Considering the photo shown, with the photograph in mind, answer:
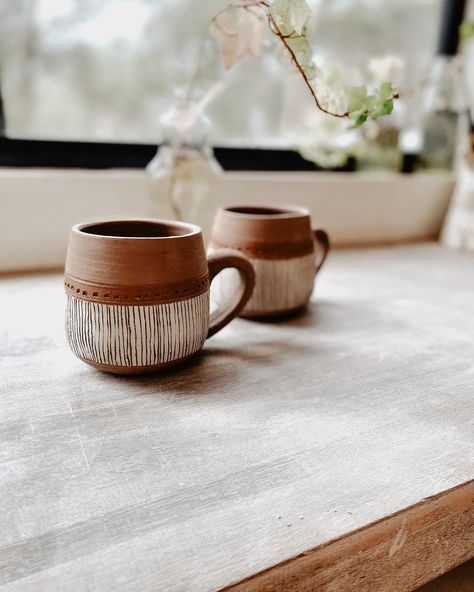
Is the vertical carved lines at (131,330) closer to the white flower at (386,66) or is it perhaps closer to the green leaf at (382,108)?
the green leaf at (382,108)

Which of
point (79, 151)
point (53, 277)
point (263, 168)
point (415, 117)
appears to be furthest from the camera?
point (415, 117)

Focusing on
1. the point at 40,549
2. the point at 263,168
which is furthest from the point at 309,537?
the point at 263,168

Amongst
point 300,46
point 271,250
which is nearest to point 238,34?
point 300,46

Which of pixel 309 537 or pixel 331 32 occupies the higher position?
pixel 331 32

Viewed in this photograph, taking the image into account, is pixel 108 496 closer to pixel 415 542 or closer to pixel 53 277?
pixel 415 542

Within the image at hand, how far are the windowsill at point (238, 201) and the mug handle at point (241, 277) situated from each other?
31cm

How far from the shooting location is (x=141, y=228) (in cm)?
51

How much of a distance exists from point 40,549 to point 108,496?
0.16ft

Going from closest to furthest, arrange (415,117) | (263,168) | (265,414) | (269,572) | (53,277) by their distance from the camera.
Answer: (269,572)
(265,414)
(53,277)
(263,168)
(415,117)

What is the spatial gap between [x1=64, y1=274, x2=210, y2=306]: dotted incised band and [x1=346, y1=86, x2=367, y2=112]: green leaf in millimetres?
222

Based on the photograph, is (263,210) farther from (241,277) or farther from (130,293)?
(130,293)

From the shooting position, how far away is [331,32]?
120cm

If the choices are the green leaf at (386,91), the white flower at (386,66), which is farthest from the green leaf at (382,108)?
the white flower at (386,66)

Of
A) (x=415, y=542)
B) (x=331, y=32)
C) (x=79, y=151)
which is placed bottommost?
→ (x=415, y=542)
